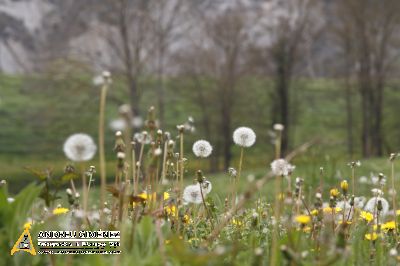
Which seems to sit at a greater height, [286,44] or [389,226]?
[286,44]

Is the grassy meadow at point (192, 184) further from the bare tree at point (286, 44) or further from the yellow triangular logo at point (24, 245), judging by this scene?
the bare tree at point (286, 44)

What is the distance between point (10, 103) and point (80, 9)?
18346 mm

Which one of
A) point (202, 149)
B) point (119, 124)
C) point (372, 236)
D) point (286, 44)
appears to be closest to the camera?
point (119, 124)

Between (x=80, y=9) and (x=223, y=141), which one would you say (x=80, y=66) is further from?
(x=223, y=141)

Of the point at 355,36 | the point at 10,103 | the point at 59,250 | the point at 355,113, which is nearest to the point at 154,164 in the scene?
the point at 59,250

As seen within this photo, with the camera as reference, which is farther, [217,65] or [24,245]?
[217,65]

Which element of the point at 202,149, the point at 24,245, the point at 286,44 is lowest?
the point at 24,245

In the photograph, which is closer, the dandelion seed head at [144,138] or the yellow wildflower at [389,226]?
the dandelion seed head at [144,138]

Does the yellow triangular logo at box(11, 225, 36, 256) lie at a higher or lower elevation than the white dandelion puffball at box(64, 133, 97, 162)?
lower

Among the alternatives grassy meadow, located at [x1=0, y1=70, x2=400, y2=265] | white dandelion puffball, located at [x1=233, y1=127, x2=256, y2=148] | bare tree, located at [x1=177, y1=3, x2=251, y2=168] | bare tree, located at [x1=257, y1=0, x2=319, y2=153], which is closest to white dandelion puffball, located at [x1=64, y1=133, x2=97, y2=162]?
grassy meadow, located at [x1=0, y1=70, x2=400, y2=265]

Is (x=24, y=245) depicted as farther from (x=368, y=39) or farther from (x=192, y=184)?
(x=368, y=39)

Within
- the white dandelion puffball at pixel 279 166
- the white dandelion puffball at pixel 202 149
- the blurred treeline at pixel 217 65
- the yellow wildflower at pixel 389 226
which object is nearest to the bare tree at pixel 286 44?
the blurred treeline at pixel 217 65

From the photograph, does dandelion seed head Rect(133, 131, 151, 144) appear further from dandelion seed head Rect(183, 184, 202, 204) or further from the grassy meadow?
dandelion seed head Rect(183, 184, 202, 204)

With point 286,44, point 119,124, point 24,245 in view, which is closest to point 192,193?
point 24,245
